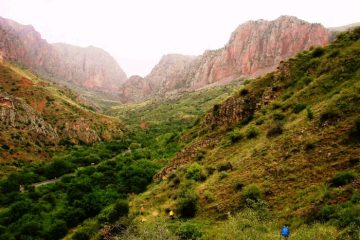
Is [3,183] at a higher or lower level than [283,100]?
lower

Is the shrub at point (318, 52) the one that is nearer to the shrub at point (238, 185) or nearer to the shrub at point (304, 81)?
the shrub at point (304, 81)

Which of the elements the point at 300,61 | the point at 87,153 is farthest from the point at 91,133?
the point at 300,61

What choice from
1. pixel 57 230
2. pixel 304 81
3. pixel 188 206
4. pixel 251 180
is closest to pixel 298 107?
pixel 304 81

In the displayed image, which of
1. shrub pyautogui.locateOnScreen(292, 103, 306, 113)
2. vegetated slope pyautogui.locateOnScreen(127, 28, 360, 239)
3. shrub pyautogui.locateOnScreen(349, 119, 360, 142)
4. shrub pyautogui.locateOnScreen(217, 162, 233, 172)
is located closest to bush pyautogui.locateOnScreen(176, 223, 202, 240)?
vegetated slope pyautogui.locateOnScreen(127, 28, 360, 239)

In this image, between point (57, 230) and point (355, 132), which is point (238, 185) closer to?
point (355, 132)

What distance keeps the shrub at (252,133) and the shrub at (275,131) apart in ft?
10.3

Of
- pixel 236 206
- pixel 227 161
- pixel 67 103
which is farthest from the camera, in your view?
pixel 67 103

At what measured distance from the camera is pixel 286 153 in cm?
3020

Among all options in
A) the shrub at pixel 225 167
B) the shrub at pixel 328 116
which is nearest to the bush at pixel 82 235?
the shrub at pixel 225 167

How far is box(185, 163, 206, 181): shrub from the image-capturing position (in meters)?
37.5

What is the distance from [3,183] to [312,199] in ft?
247

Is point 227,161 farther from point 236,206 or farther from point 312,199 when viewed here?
point 312,199

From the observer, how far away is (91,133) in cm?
14050

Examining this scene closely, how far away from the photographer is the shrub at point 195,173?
3749 cm
